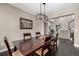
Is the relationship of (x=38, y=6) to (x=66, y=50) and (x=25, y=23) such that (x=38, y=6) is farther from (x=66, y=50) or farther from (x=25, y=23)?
(x=66, y=50)

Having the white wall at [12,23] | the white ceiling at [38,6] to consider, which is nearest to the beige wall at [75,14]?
the white ceiling at [38,6]

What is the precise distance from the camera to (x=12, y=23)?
1.69 meters

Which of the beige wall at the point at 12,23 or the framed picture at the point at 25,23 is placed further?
the framed picture at the point at 25,23

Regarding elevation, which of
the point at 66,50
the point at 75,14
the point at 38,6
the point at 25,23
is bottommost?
the point at 66,50

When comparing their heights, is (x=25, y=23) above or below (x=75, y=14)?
below

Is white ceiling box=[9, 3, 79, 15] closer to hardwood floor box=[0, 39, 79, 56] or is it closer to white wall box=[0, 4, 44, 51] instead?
white wall box=[0, 4, 44, 51]

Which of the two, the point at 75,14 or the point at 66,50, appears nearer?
the point at 75,14

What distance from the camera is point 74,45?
1.63 m

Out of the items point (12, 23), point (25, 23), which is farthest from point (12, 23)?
point (25, 23)

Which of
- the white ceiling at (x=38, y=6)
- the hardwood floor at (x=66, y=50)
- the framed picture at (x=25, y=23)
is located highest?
the white ceiling at (x=38, y=6)

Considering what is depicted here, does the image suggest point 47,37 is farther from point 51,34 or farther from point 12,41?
point 12,41

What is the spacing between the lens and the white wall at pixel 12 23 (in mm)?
1535

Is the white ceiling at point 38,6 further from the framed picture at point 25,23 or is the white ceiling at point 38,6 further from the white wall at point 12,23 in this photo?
the framed picture at point 25,23

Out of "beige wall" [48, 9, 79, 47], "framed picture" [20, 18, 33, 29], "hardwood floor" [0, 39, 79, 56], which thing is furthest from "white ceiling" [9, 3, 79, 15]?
"hardwood floor" [0, 39, 79, 56]
